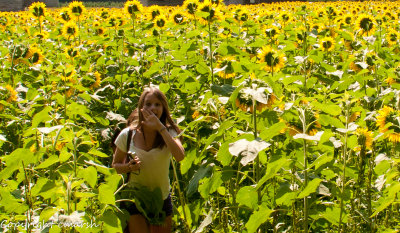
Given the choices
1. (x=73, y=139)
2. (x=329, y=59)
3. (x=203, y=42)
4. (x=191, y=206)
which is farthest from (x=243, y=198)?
(x=329, y=59)

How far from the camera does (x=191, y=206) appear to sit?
2377mm

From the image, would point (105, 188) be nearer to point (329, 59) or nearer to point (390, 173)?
point (390, 173)

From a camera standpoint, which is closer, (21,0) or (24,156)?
(24,156)

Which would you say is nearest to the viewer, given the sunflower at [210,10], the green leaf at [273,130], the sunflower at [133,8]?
the green leaf at [273,130]

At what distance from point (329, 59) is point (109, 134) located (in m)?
2.04

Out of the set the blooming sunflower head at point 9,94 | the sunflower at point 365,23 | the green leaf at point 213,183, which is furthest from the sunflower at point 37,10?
the green leaf at point 213,183

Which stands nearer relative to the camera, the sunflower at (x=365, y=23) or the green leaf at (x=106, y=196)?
the green leaf at (x=106, y=196)

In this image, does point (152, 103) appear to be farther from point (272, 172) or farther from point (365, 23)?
point (365, 23)

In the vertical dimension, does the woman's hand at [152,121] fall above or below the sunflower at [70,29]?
below

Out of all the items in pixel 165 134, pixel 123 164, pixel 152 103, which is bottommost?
pixel 123 164

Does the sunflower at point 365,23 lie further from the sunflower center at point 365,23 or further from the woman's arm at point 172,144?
the woman's arm at point 172,144

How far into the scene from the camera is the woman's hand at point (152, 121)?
7.57ft

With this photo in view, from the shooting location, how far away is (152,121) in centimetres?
232

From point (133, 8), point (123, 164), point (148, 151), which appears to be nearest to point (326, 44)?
point (133, 8)
